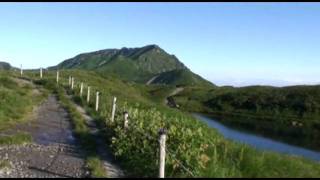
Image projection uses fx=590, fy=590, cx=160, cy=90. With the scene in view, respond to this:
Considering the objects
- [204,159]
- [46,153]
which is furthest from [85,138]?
[204,159]

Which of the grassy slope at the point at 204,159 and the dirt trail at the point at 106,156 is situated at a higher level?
the grassy slope at the point at 204,159

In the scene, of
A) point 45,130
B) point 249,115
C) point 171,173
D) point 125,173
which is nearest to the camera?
point 171,173

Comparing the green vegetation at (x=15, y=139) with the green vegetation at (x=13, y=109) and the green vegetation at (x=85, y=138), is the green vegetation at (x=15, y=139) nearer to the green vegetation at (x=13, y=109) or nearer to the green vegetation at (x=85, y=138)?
the green vegetation at (x=85, y=138)

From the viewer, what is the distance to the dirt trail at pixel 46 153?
65.4 ft

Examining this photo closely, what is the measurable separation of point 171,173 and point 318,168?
7.13 meters

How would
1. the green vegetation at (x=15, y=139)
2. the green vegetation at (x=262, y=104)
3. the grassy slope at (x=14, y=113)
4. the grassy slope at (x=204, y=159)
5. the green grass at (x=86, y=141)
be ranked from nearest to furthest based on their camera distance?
the grassy slope at (x=204, y=159) → the green grass at (x=86, y=141) → the green vegetation at (x=15, y=139) → the grassy slope at (x=14, y=113) → the green vegetation at (x=262, y=104)

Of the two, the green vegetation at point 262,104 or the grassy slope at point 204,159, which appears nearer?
the grassy slope at point 204,159

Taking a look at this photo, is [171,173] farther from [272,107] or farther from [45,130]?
[272,107]

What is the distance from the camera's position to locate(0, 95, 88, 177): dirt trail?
785 inches

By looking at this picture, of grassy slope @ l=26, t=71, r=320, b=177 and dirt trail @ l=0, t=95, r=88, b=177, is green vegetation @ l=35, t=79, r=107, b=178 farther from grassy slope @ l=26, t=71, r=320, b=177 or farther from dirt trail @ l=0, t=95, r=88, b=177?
grassy slope @ l=26, t=71, r=320, b=177

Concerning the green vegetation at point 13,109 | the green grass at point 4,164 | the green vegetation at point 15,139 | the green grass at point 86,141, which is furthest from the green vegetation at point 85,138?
the green grass at point 4,164

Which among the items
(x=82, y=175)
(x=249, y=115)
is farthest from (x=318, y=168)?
(x=249, y=115)

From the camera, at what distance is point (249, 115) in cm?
11738

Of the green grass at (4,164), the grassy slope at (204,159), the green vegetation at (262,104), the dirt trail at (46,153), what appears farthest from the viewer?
the green vegetation at (262,104)
